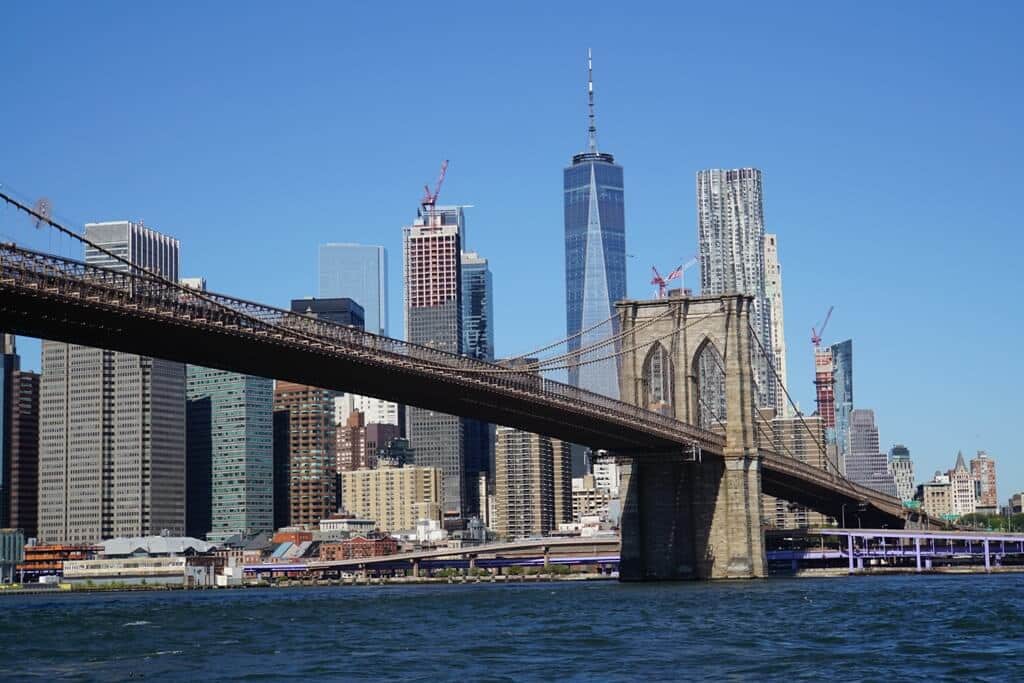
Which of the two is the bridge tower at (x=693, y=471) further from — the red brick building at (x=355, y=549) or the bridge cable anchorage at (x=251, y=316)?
the red brick building at (x=355, y=549)

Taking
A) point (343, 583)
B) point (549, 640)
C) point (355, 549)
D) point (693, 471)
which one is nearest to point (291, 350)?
point (549, 640)

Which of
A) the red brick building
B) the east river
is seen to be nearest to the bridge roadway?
the east river

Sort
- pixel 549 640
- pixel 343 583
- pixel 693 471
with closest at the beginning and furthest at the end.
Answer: pixel 549 640 → pixel 693 471 → pixel 343 583

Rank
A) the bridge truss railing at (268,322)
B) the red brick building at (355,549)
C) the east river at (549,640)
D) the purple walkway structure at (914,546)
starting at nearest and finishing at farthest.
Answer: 1. the east river at (549,640)
2. the bridge truss railing at (268,322)
3. the purple walkway structure at (914,546)
4. the red brick building at (355,549)

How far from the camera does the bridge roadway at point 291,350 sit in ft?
182

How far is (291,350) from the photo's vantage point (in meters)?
65.2

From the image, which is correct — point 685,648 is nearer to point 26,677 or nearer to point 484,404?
point 26,677

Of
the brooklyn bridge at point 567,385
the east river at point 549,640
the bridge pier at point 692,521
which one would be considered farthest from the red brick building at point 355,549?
the east river at point 549,640

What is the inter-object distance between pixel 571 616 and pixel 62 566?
5470 inches

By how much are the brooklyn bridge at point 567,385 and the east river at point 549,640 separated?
32.3 feet

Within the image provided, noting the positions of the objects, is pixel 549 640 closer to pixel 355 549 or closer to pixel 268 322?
pixel 268 322

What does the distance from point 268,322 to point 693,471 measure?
106 ft

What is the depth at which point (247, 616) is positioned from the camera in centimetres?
5997

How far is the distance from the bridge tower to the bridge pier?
51 millimetres
